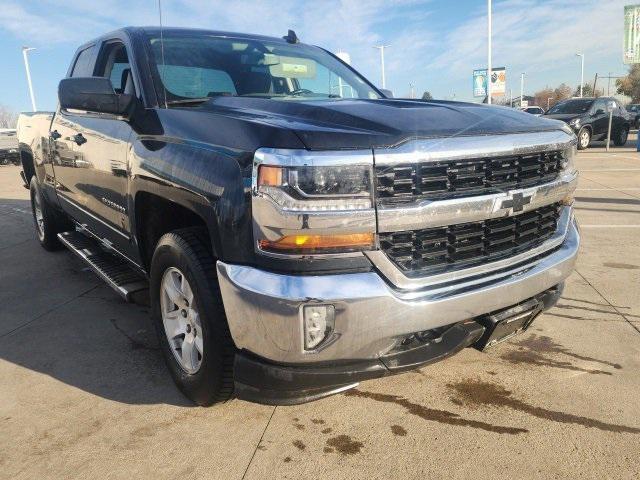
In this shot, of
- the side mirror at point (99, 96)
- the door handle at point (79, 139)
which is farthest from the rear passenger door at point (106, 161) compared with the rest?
the side mirror at point (99, 96)

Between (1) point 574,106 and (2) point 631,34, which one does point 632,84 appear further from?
(2) point 631,34

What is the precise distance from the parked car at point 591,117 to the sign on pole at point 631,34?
1.68 meters

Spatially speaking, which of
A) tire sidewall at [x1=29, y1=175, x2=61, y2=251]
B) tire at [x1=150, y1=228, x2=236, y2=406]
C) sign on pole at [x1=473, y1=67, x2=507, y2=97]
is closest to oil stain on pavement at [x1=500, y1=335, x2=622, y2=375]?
tire at [x1=150, y1=228, x2=236, y2=406]

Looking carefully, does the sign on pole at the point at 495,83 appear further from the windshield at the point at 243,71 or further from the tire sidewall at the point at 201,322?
the tire sidewall at the point at 201,322

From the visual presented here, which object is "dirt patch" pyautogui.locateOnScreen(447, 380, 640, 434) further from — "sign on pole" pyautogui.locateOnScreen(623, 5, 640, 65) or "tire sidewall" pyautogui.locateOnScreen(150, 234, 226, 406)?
"sign on pole" pyautogui.locateOnScreen(623, 5, 640, 65)

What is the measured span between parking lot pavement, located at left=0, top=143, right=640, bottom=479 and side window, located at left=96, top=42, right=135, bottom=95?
1628mm

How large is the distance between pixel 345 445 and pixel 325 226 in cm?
103

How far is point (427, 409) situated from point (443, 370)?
1.41ft

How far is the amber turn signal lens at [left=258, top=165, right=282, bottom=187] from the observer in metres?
1.90

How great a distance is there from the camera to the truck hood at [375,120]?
196cm

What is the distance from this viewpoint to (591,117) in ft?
59.8

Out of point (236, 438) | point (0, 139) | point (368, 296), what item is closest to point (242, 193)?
point (368, 296)

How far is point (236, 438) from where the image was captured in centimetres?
237

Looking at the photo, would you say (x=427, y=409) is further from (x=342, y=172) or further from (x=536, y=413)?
(x=342, y=172)
